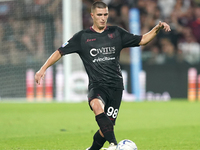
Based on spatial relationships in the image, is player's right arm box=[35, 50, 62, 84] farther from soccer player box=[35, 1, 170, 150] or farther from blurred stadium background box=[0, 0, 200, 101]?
blurred stadium background box=[0, 0, 200, 101]

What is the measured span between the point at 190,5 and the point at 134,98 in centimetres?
529

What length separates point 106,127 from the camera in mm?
5070

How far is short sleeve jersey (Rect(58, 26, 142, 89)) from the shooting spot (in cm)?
548

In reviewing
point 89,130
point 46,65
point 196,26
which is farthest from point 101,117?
point 196,26

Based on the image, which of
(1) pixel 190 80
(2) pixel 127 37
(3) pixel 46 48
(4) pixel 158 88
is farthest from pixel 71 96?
(2) pixel 127 37

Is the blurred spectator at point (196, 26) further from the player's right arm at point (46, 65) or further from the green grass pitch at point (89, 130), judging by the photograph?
the player's right arm at point (46, 65)

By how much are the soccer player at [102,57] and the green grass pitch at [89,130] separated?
1024mm

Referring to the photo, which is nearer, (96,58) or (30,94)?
(96,58)

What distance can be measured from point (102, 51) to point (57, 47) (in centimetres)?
1305

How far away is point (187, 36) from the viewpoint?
755 inches

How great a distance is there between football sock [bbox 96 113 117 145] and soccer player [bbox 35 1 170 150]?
0.63 ft

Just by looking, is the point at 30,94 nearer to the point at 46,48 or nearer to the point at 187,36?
the point at 46,48

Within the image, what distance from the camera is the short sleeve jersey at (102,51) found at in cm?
548

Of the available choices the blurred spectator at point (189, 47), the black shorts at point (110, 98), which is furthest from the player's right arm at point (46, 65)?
the blurred spectator at point (189, 47)
